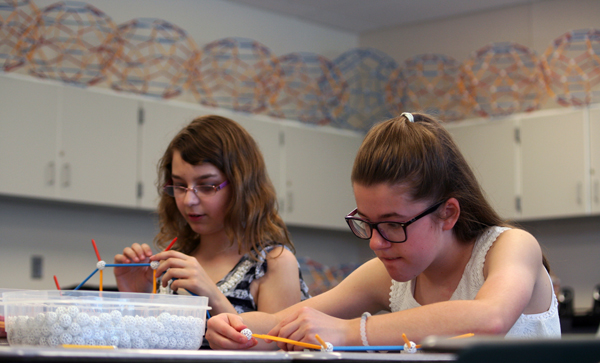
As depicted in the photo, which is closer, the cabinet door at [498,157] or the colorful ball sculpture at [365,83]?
the cabinet door at [498,157]

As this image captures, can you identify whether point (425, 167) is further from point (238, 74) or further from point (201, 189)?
point (238, 74)

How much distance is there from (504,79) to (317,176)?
138cm

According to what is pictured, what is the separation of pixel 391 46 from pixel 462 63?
60 cm

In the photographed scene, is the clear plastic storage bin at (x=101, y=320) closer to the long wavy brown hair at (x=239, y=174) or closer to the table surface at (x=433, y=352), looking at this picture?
the table surface at (x=433, y=352)

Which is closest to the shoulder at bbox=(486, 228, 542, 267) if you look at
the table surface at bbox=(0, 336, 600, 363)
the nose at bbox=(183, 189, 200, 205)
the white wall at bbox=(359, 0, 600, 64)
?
the table surface at bbox=(0, 336, 600, 363)

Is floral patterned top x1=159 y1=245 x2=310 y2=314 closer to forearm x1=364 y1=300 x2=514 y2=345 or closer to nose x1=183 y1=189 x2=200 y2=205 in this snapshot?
nose x1=183 y1=189 x2=200 y2=205

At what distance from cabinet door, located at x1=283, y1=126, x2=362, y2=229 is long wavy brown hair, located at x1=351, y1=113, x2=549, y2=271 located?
9.99ft

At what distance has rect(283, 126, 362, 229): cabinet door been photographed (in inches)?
179

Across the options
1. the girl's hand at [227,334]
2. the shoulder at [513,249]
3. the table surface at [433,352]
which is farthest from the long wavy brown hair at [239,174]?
the table surface at [433,352]

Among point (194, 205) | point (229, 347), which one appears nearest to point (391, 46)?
point (194, 205)

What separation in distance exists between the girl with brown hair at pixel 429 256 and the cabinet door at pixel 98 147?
252cm

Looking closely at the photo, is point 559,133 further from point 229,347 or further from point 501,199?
point 229,347

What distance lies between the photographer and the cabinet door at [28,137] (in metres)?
3.49

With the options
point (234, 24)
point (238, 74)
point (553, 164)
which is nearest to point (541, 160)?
point (553, 164)
